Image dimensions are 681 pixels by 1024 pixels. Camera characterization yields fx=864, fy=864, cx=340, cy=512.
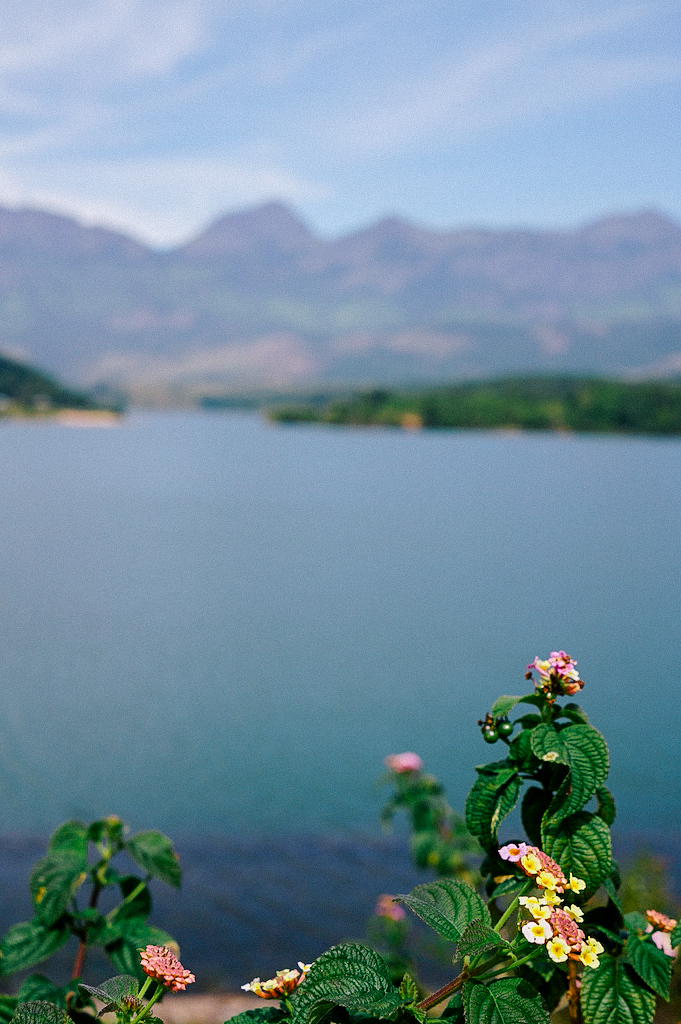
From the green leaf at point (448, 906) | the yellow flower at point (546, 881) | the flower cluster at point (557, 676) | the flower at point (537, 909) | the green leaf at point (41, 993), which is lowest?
the green leaf at point (41, 993)

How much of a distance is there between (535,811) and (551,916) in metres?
0.48

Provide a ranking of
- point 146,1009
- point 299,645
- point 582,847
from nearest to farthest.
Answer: point 146,1009, point 582,847, point 299,645

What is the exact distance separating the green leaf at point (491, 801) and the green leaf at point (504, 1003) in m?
0.42

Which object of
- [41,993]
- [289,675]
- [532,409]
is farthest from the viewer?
[532,409]

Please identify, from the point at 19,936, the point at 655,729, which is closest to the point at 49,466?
the point at 655,729

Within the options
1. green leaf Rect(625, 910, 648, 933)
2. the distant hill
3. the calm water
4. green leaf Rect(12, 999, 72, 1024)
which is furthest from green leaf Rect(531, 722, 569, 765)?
the distant hill

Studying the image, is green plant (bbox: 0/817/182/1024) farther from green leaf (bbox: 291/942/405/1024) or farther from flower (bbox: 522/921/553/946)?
flower (bbox: 522/921/553/946)

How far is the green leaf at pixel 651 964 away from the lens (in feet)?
5.87

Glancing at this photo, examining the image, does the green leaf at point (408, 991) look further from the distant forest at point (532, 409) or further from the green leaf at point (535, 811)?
the distant forest at point (532, 409)

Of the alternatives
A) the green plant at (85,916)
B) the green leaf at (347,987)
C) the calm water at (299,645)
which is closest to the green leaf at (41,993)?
the green plant at (85,916)

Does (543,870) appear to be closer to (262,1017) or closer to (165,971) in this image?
(262,1017)

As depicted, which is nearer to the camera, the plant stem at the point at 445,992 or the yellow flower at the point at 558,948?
the yellow flower at the point at 558,948

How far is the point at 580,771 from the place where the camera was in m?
1.88

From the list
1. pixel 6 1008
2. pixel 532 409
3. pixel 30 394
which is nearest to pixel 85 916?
pixel 6 1008
